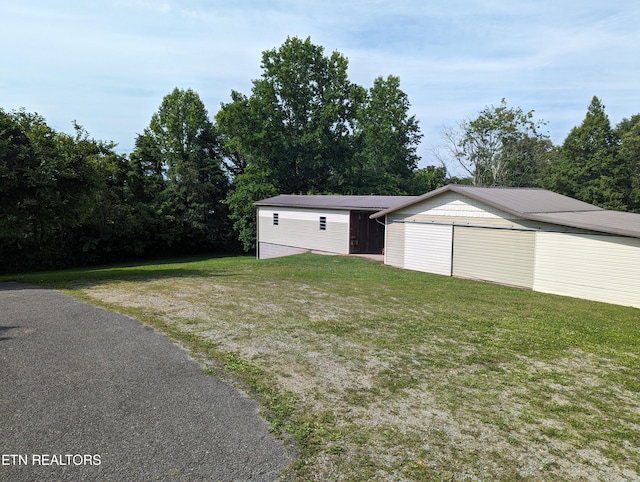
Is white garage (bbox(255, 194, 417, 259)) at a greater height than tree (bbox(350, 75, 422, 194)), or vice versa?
tree (bbox(350, 75, 422, 194))

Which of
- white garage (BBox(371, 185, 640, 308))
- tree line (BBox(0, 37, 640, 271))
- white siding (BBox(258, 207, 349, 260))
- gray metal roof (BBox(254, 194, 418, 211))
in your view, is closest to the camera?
white garage (BBox(371, 185, 640, 308))

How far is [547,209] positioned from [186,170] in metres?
27.2

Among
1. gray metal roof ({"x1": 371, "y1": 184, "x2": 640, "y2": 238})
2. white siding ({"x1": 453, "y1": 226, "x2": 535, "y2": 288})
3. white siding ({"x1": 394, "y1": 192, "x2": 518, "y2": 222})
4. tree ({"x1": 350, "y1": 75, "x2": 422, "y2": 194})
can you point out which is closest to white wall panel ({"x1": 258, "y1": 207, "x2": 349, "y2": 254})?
gray metal roof ({"x1": 371, "y1": 184, "x2": 640, "y2": 238})

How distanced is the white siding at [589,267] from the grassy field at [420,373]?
4.18ft

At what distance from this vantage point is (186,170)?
1375 inches

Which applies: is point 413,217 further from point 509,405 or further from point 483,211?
point 509,405

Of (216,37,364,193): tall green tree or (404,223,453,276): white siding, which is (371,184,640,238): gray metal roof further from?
(216,37,364,193): tall green tree

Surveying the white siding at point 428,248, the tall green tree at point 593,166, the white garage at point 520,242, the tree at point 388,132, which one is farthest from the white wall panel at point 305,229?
the tall green tree at point 593,166

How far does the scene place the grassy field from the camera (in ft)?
13.5

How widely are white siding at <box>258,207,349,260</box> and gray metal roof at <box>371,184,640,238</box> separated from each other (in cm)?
391

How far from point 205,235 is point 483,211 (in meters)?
25.8

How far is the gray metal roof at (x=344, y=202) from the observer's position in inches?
905

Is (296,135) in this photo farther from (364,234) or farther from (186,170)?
(364,234)

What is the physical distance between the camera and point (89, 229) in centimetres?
3059
